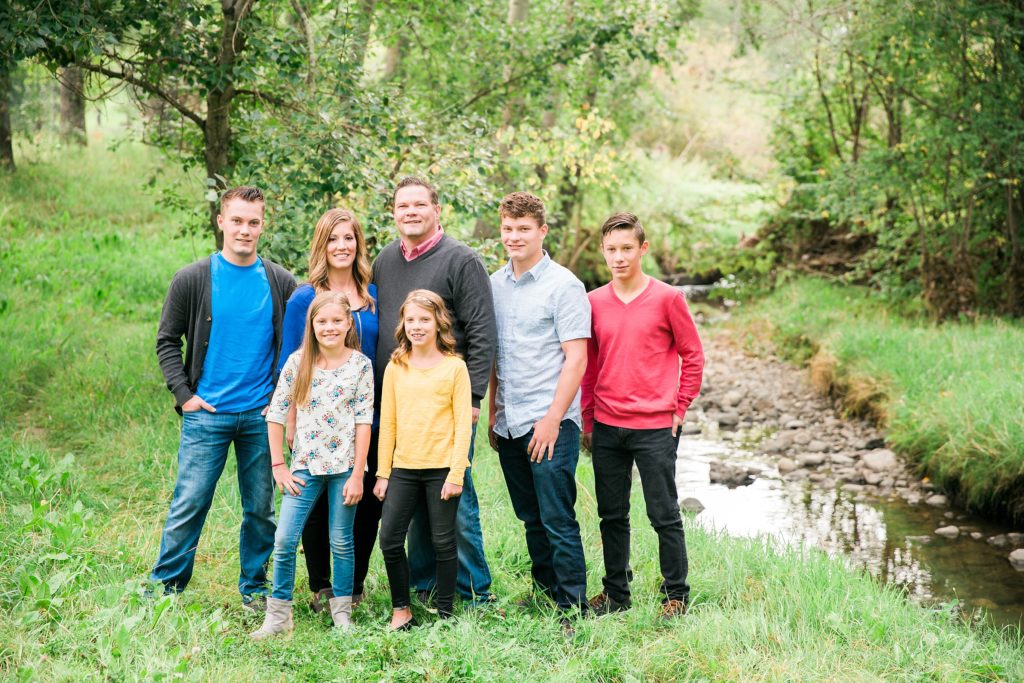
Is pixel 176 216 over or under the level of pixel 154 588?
over

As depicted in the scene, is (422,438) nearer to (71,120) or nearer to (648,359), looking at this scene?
(648,359)

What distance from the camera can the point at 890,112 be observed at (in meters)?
12.7

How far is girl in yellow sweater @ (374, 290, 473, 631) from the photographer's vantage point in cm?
401

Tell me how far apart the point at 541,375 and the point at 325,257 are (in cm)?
112

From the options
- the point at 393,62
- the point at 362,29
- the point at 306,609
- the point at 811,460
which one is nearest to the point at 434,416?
the point at 306,609

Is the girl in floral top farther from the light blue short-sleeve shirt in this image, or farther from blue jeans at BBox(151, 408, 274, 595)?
the light blue short-sleeve shirt

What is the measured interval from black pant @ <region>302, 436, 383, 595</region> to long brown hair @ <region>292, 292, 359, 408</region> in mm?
419

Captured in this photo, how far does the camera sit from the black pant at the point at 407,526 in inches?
160

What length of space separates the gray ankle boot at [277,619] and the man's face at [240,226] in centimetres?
156

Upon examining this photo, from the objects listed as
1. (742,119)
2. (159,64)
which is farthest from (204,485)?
(742,119)

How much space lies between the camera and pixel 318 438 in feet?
13.4

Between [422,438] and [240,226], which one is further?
[240,226]

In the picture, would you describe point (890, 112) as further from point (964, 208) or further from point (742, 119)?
point (742, 119)

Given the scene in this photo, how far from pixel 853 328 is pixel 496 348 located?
8.90 metres
